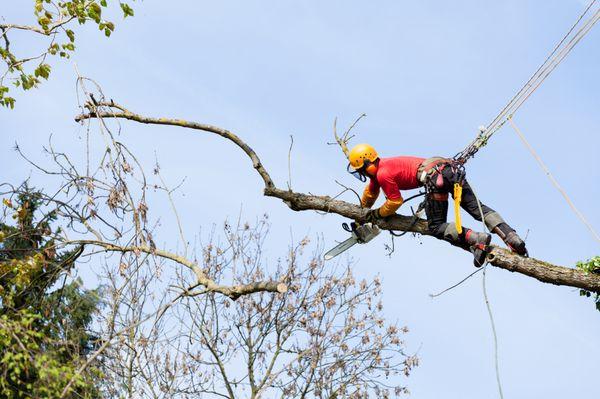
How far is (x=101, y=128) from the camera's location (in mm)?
7652

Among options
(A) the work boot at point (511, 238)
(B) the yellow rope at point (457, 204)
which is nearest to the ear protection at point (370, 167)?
(B) the yellow rope at point (457, 204)

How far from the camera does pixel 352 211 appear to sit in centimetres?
867

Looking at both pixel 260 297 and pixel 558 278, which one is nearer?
pixel 558 278

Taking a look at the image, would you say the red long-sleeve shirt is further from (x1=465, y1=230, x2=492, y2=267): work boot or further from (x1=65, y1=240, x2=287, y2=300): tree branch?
(x1=65, y1=240, x2=287, y2=300): tree branch

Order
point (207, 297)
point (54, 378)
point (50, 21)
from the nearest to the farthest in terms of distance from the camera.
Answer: point (54, 378), point (50, 21), point (207, 297)

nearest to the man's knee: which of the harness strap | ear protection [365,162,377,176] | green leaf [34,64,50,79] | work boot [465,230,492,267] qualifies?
work boot [465,230,492,267]

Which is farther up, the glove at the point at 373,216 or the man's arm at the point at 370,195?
the man's arm at the point at 370,195

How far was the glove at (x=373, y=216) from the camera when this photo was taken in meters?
8.47

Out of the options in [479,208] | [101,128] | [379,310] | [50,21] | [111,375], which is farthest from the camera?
[379,310]

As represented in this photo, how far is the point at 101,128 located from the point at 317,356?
23.3 feet

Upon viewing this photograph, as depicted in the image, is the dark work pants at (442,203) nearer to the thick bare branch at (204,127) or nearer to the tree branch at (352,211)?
the tree branch at (352,211)

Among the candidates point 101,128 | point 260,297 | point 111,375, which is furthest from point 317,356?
point 101,128

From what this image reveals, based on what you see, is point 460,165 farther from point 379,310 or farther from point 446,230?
point 379,310

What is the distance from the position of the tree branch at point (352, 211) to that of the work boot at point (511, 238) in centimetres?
9
